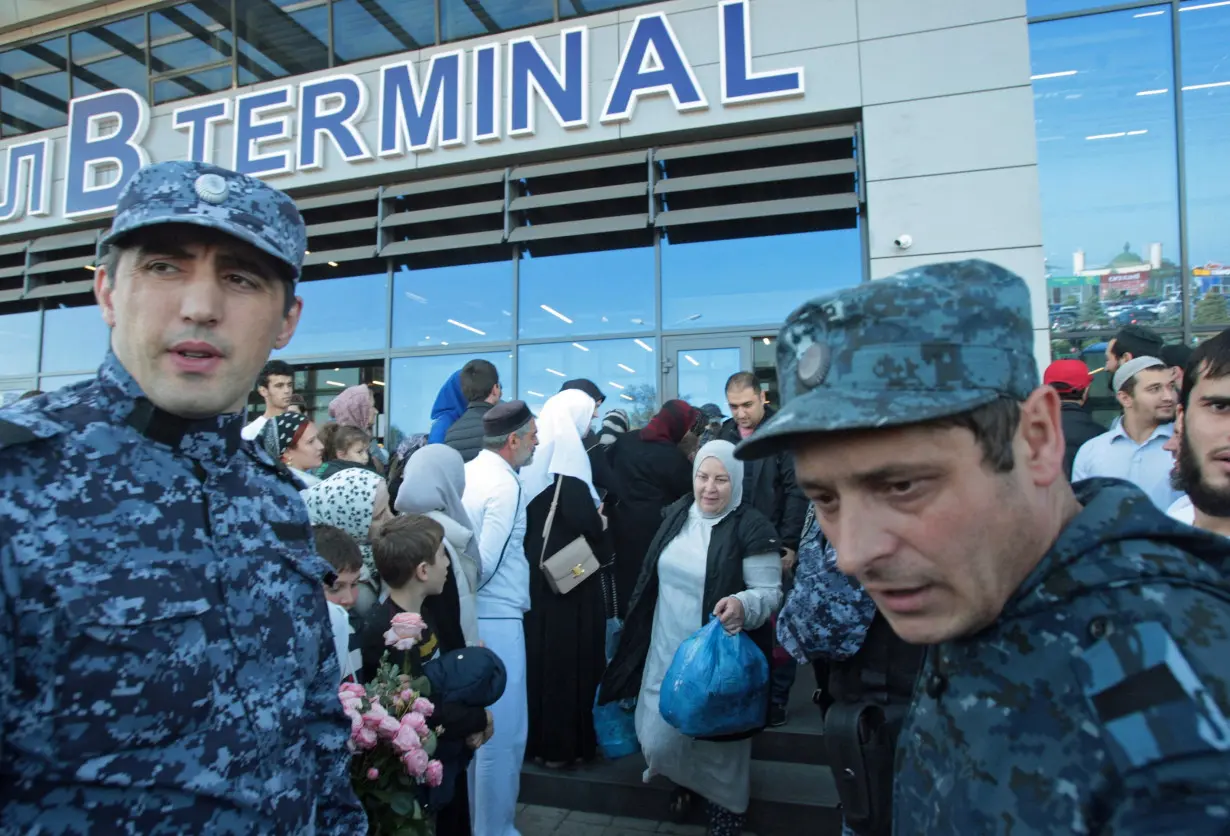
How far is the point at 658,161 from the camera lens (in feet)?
25.8

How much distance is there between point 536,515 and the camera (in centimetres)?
409

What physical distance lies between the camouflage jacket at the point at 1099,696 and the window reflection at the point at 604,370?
277 inches

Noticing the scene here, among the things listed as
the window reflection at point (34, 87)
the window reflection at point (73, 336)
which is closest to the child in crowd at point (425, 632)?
the window reflection at point (73, 336)

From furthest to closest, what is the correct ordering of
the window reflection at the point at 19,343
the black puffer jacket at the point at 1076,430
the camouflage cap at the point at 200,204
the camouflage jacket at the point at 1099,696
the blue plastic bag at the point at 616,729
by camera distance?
the window reflection at the point at 19,343, the black puffer jacket at the point at 1076,430, the blue plastic bag at the point at 616,729, the camouflage cap at the point at 200,204, the camouflage jacket at the point at 1099,696

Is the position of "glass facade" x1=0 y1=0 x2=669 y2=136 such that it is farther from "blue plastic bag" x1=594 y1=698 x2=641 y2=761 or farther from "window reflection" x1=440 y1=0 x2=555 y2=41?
"blue plastic bag" x1=594 y1=698 x2=641 y2=761

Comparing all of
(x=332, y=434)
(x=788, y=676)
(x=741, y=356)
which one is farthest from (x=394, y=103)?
(x=788, y=676)

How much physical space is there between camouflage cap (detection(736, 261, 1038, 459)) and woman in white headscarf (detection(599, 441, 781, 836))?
2392 mm

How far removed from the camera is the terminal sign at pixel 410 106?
7.55m

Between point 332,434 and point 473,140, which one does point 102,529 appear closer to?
point 332,434

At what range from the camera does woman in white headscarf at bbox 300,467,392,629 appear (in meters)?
3.29

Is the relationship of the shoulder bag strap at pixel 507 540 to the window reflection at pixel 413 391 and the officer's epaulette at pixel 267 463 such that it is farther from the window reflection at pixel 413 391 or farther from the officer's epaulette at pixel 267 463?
the window reflection at pixel 413 391

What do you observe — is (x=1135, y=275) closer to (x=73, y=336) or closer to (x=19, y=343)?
(x=73, y=336)

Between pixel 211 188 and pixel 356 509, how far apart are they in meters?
2.29

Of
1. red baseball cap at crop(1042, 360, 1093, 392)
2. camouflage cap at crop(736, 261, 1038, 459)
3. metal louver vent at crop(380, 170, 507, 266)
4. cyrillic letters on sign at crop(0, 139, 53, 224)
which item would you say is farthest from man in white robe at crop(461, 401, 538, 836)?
cyrillic letters on sign at crop(0, 139, 53, 224)
